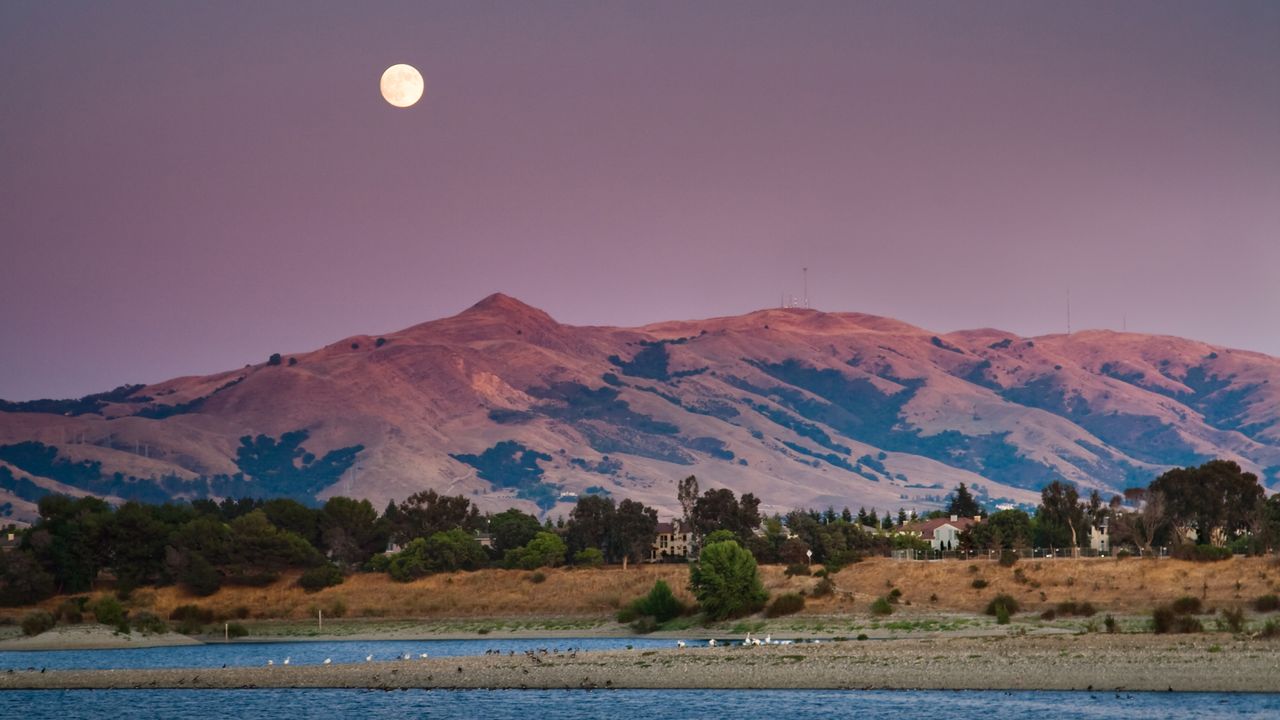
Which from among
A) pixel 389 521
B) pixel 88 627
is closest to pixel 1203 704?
pixel 88 627

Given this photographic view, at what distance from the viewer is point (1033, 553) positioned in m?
136

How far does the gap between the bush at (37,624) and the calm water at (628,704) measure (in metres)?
43.3

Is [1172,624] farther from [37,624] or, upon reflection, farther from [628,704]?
[37,624]

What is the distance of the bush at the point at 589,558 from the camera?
509 feet

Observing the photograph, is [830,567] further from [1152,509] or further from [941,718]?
[941,718]

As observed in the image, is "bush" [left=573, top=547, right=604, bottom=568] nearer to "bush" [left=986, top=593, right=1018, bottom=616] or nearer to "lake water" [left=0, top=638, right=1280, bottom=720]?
"bush" [left=986, top=593, right=1018, bottom=616]

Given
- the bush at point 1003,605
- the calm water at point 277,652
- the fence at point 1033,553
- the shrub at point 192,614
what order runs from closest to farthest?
the bush at point 1003,605 < the calm water at point 277,652 < the fence at point 1033,553 < the shrub at point 192,614

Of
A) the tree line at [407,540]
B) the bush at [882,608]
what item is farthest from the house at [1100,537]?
the bush at [882,608]

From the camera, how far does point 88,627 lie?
407ft

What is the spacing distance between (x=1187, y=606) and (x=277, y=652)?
64051 millimetres

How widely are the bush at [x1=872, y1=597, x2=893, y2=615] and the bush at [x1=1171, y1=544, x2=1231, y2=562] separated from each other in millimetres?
22606

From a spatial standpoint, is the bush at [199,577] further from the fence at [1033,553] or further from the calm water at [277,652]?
the fence at [1033,553]

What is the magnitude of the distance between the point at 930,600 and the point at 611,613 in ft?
92.6

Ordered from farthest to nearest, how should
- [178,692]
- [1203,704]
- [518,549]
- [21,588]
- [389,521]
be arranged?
[389,521], [518,549], [21,588], [178,692], [1203,704]
